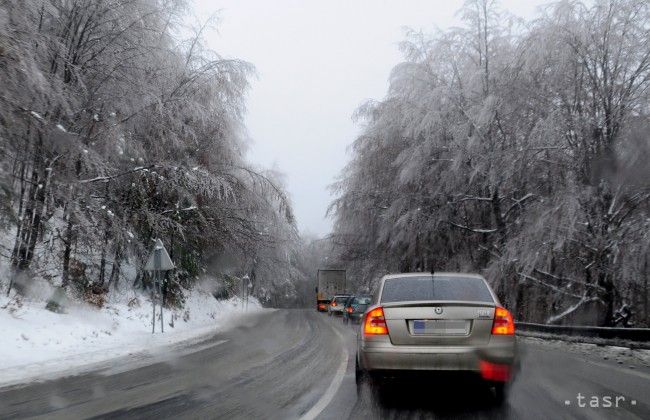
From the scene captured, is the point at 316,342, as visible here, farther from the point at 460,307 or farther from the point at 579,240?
the point at 460,307

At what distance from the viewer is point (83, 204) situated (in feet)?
47.1

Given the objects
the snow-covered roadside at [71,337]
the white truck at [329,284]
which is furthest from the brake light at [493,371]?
the white truck at [329,284]

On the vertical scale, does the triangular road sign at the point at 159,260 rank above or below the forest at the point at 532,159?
below

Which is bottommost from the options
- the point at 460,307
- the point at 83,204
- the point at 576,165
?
the point at 460,307

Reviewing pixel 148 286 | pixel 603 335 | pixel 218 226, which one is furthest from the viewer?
pixel 148 286

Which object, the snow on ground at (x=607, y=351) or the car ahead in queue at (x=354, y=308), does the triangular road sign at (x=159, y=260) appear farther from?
the car ahead in queue at (x=354, y=308)

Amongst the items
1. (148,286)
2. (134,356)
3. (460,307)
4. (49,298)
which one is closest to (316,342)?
(134,356)

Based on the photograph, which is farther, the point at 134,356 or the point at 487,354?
the point at 134,356

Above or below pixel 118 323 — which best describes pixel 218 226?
above

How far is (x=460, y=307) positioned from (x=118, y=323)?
493 inches

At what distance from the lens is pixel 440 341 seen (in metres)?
5.83

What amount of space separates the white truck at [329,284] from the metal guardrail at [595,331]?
28712mm

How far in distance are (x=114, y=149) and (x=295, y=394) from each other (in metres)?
10.8

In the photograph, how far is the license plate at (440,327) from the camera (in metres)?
5.86
